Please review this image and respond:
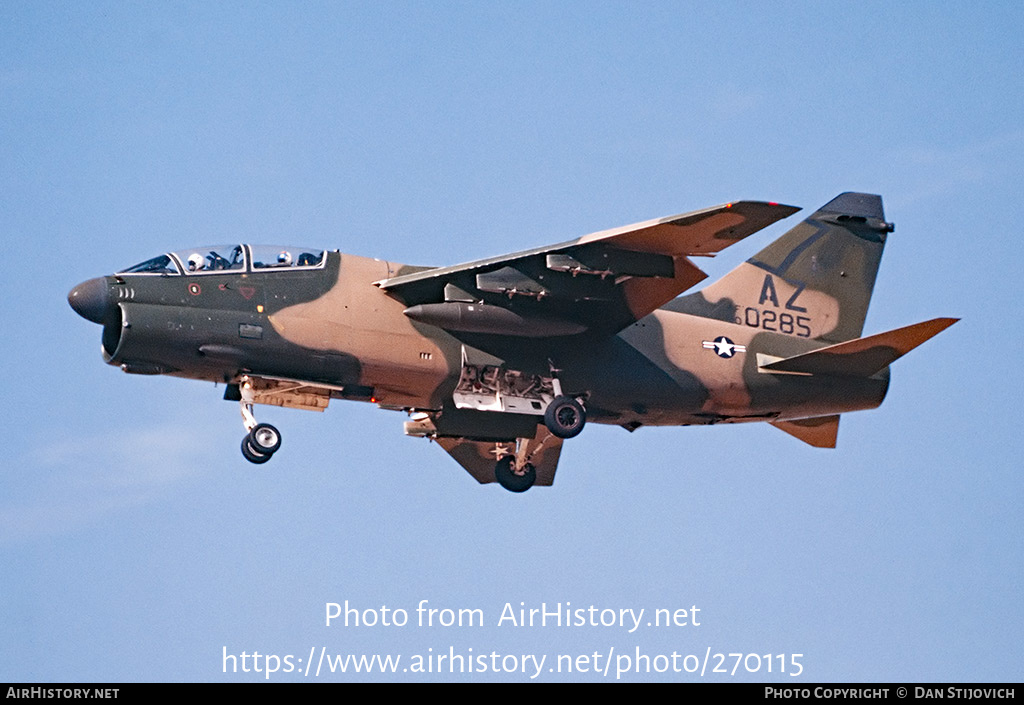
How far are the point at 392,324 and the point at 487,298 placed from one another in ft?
5.64

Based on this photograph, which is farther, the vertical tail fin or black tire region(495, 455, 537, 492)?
black tire region(495, 455, 537, 492)

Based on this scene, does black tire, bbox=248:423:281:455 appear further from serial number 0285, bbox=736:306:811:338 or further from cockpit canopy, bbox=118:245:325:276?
serial number 0285, bbox=736:306:811:338

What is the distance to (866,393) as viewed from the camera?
3150 centimetres

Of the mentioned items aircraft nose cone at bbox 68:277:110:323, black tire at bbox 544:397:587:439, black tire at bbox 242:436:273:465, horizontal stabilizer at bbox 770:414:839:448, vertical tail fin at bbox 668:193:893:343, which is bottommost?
black tire at bbox 242:436:273:465

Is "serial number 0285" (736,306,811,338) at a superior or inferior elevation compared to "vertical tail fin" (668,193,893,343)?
inferior

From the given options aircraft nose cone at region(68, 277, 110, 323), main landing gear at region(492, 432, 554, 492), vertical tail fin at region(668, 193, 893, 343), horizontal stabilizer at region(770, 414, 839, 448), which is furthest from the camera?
main landing gear at region(492, 432, 554, 492)

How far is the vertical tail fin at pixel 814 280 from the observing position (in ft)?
106

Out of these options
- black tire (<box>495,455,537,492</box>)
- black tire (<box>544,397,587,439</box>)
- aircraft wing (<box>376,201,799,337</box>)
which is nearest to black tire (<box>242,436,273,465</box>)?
aircraft wing (<box>376,201,799,337</box>)

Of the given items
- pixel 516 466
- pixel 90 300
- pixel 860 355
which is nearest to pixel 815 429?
pixel 860 355

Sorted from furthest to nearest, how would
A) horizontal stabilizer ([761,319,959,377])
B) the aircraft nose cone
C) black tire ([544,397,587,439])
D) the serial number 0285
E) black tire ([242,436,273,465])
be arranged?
the serial number 0285, horizontal stabilizer ([761,319,959,377]), black tire ([544,397,587,439]), black tire ([242,436,273,465]), the aircraft nose cone

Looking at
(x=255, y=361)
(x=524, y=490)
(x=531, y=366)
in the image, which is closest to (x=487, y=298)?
(x=531, y=366)

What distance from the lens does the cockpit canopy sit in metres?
28.3

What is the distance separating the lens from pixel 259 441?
2836 cm

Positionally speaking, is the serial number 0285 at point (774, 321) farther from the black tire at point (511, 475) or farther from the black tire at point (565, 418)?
the black tire at point (511, 475)
